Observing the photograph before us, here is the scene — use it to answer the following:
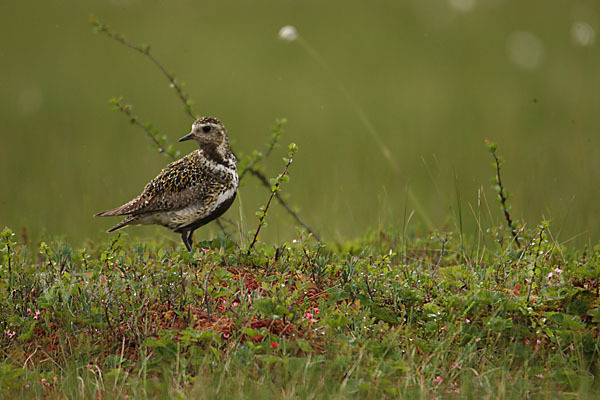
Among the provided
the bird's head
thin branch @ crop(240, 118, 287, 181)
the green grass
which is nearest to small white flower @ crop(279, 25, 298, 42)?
thin branch @ crop(240, 118, 287, 181)

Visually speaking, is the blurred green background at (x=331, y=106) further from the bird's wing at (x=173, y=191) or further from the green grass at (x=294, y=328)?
the green grass at (x=294, y=328)

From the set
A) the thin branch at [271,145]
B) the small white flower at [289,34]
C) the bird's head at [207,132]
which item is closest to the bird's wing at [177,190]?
the bird's head at [207,132]

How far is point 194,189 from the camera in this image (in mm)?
6906

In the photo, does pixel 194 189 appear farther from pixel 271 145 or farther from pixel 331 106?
pixel 331 106

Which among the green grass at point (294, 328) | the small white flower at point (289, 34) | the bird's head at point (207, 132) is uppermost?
the small white flower at point (289, 34)

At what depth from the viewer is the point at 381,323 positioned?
18.5ft

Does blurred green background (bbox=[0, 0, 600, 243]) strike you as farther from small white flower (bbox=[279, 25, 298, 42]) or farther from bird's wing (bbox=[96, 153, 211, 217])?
small white flower (bbox=[279, 25, 298, 42])

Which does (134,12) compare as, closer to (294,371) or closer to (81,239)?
(81,239)

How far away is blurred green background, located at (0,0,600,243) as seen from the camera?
9.84m

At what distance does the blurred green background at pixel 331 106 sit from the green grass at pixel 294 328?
1.35 meters

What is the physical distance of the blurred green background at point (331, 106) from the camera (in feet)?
32.3

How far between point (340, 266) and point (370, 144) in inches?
263

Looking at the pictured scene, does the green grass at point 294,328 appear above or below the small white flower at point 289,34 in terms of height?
below

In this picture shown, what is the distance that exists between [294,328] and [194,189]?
1805 mm
